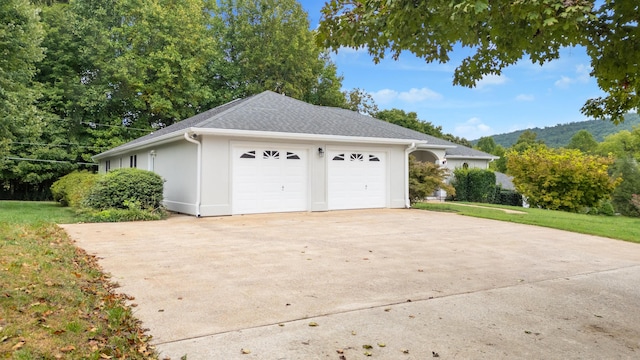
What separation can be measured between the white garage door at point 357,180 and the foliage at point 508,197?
31.9ft

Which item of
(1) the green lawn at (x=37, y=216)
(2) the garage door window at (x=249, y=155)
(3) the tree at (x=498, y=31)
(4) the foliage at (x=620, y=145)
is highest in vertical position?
(4) the foliage at (x=620, y=145)

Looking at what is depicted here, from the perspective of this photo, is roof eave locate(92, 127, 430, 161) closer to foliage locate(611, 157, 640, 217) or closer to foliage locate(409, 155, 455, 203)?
foliage locate(409, 155, 455, 203)

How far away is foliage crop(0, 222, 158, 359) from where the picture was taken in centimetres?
275

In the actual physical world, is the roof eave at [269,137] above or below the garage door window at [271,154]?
above

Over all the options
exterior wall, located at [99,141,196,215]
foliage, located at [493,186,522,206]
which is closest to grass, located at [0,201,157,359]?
exterior wall, located at [99,141,196,215]

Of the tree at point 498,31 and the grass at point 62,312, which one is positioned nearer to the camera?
the grass at point 62,312

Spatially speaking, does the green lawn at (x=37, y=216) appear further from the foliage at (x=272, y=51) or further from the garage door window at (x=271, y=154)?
the foliage at (x=272, y=51)

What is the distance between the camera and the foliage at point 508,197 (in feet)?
68.5

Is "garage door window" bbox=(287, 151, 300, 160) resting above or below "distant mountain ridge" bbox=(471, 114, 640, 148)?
below

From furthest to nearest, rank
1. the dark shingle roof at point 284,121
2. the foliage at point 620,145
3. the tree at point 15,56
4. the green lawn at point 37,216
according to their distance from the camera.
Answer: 1. the foliage at point 620,145
2. the tree at point 15,56
3. the dark shingle roof at point 284,121
4. the green lawn at point 37,216

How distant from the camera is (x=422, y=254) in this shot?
6.43 meters

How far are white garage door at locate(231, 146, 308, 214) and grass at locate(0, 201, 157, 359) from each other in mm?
6289

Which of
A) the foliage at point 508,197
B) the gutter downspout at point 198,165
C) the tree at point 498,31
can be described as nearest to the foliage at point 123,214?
the gutter downspout at point 198,165

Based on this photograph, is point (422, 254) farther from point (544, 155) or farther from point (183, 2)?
point (183, 2)
